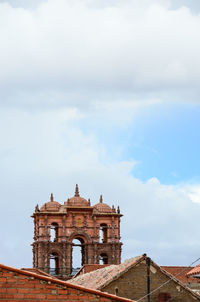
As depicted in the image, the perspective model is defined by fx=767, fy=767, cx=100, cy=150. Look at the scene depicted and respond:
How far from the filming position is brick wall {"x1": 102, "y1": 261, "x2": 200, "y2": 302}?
41.4 metres

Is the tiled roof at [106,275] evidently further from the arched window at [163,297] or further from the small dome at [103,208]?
the small dome at [103,208]

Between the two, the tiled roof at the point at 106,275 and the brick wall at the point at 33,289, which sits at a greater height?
the tiled roof at the point at 106,275

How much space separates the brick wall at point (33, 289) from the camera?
21.5 m

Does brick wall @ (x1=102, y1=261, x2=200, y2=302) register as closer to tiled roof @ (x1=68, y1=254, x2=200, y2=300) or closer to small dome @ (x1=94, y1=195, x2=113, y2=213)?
tiled roof @ (x1=68, y1=254, x2=200, y2=300)

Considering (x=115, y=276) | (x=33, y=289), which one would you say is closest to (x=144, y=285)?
(x=115, y=276)

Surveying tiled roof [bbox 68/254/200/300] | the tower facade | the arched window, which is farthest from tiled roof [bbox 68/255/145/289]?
the tower facade

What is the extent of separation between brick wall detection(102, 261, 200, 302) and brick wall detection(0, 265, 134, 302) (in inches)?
770

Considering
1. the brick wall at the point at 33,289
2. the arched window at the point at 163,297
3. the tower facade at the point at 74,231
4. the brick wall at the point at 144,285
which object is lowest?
the brick wall at the point at 33,289

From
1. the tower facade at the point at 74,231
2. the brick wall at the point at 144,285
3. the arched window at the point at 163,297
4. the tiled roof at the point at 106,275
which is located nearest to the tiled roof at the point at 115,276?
the tiled roof at the point at 106,275

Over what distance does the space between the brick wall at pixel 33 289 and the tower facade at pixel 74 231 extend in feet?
210

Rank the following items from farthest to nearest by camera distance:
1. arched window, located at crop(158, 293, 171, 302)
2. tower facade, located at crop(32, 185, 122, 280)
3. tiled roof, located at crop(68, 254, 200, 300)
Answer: tower facade, located at crop(32, 185, 122, 280) < arched window, located at crop(158, 293, 171, 302) < tiled roof, located at crop(68, 254, 200, 300)

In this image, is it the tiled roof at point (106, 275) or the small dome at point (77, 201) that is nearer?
the tiled roof at point (106, 275)

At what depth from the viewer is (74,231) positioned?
87.8m

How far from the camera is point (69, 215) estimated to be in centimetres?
8825
